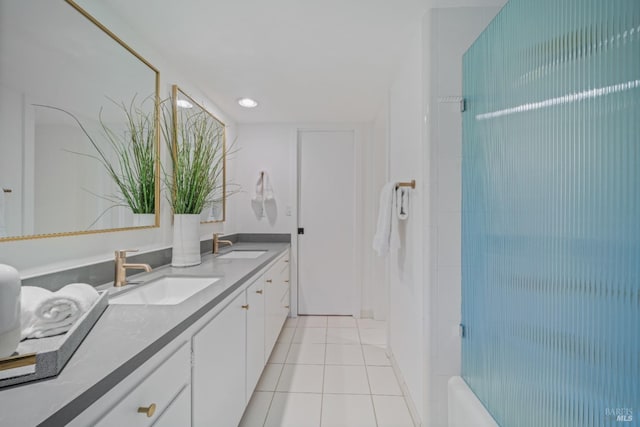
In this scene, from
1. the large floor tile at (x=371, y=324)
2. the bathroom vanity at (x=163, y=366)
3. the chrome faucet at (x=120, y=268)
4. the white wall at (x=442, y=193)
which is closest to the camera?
the bathroom vanity at (x=163, y=366)

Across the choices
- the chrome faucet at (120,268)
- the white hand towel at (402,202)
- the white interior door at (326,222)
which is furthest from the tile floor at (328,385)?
the white hand towel at (402,202)

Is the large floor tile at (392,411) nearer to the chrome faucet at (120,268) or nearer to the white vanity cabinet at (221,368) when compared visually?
the white vanity cabinet at (221,368)

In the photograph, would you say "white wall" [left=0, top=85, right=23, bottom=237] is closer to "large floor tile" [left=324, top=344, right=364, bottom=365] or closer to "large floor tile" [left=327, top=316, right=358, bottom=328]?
"large floor tile" [left=324, top=344, right=364, bottom=365]

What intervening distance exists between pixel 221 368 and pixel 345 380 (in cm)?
123

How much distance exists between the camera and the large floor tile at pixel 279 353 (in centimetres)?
258

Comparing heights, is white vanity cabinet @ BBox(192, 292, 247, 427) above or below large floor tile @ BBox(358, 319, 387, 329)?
above

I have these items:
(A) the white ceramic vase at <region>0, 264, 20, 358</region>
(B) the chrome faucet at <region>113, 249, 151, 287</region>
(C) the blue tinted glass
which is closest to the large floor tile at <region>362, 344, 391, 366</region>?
(C) the blue tinted glass

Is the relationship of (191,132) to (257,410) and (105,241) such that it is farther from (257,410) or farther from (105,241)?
(257,410)

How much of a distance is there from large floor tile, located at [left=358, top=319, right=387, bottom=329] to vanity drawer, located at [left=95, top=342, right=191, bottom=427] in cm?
258

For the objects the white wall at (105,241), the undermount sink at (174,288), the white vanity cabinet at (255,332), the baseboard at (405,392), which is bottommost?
the baseboard at (405,392)

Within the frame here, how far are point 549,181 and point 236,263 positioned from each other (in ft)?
5.73

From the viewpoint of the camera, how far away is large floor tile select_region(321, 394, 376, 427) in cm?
180

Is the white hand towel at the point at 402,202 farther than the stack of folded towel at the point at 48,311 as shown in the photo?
Yes

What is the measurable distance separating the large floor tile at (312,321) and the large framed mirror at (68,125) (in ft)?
7.09
